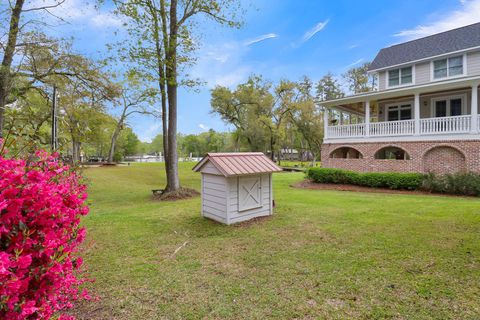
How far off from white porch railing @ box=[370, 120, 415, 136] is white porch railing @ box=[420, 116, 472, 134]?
0.47 m

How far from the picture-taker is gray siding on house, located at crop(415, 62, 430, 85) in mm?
14672

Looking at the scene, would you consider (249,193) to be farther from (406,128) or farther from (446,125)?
(446,125)

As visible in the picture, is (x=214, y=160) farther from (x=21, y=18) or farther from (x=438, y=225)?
(x=21, y=18)

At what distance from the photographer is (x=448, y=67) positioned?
46.3 ft

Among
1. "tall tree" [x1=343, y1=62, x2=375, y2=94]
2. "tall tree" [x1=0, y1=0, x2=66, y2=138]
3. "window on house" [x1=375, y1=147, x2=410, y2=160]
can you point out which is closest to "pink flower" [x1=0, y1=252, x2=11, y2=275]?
"tall tree" [x1=0, y1=0, x2=66, y2=138]

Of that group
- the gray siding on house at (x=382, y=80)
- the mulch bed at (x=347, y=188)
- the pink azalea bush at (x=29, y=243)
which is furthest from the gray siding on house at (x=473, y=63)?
the pink azalea bush at (x=29, y=243)

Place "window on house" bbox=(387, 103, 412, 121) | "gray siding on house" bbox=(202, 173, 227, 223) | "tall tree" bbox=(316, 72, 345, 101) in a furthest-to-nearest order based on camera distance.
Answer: "tall tree" bbox=(316, 72, 345, 101) → "window on house" bbox=(387, 103, 412, 121) → "gray siding on house" bbox=(202, 173, 227, 223)

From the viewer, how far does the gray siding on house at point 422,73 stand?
48.1 feet

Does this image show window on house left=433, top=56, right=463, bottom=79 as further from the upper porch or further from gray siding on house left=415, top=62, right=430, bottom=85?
the upper porch

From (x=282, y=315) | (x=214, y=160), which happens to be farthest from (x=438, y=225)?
(x=214, y=160)

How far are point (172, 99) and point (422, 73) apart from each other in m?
14.8

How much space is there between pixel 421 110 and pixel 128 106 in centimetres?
3070

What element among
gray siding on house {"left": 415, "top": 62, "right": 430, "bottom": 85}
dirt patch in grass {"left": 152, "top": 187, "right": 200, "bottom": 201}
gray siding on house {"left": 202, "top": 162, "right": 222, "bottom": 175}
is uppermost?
gray siding on house {"left": 415, "top": 62, "right": 430, "bottom": 85}

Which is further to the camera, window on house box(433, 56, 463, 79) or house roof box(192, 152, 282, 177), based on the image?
window on house box(433, 56, 463, 79)
